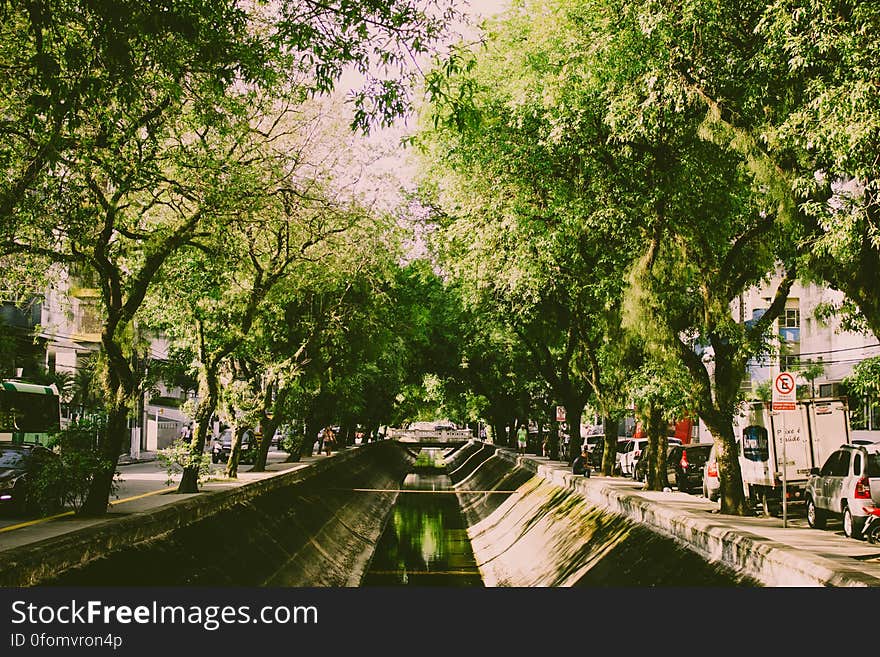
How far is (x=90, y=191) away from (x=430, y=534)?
62.3 ft

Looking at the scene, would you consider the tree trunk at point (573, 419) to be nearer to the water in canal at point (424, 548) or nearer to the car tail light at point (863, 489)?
the water in canal at point (424, 548)

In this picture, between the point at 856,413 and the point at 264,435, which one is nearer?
the point at 856,413

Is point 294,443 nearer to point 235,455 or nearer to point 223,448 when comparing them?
point 223,448

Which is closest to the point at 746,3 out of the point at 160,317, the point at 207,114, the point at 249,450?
the point at 207,114

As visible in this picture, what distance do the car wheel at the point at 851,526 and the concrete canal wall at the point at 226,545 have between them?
10236 mm

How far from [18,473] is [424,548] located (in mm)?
12072

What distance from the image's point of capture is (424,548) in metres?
27.9

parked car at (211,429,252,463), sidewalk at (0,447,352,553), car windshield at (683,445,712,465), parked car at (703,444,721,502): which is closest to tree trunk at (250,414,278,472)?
sidewalk at (0,447,352,553)

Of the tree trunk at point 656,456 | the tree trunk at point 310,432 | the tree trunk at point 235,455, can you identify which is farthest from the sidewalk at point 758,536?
the tree trunk at point 310,432

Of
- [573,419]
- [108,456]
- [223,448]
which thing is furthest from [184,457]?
[223,448]

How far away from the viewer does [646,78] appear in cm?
1362

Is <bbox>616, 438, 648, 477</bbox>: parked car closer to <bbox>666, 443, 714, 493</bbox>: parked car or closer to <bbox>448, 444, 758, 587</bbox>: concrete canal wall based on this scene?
<bbox>448, 444, 758, 587</bbox>: concrete canal wall

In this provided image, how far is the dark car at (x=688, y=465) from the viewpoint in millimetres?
29078

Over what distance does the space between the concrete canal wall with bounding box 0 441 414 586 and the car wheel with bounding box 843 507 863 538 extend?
1024 cm
